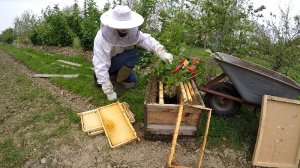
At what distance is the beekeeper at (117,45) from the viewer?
5121 mm

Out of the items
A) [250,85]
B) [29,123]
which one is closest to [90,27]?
[29,123]

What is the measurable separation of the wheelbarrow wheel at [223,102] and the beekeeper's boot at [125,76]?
142 cm

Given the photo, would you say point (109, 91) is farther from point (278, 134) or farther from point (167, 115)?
point (278, 134)

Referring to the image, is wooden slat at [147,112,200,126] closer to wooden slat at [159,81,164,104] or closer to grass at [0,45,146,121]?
wooden slat at [159,81,164,104]

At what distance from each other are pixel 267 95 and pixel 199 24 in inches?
88.7

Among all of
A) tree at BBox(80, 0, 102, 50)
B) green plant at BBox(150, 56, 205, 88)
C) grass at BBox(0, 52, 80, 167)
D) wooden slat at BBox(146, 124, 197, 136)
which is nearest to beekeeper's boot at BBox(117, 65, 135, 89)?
green plant at BBox(150, 56, 205, 88)

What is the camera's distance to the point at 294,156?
14.5 feet

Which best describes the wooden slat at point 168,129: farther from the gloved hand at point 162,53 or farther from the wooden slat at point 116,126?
the gloved hand at point 162,53

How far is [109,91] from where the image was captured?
558cm

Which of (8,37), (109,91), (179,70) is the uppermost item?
(179,70)

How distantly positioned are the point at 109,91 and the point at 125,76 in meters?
0.54

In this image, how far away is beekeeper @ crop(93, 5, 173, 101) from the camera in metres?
5.12

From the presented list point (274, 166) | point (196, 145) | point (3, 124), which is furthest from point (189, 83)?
point (3, 124)

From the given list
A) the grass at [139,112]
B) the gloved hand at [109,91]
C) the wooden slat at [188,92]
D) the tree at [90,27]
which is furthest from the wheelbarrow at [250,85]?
the tree at [90,27]
